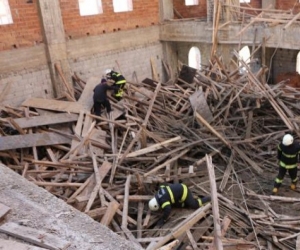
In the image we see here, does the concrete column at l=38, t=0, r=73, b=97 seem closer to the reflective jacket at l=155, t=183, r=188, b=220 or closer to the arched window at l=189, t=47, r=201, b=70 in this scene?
the arched window at l=189, t=47, r=201, b=70

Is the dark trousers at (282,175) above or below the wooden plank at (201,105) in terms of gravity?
below

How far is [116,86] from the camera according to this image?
10461mm

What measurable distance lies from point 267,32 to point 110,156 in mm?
8097

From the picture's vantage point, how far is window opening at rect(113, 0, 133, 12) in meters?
14.1

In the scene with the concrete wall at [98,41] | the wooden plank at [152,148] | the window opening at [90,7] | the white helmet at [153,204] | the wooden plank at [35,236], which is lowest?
the white helmet at [153,204]

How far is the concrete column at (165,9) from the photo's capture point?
15297mm

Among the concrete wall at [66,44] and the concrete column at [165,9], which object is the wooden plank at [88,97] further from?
the concrete column at [165,9]

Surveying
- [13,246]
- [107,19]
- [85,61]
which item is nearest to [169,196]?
[13,246]

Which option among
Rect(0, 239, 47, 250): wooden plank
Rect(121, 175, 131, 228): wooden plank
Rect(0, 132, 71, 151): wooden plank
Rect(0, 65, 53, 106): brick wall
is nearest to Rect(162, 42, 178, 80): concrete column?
Rect(0, 65, 53, 106): brick wall

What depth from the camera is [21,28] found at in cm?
1116

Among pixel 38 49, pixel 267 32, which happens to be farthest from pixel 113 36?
pixel 267 32

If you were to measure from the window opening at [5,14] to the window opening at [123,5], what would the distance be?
457 cm

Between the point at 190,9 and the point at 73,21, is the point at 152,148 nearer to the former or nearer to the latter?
the point at 73,21

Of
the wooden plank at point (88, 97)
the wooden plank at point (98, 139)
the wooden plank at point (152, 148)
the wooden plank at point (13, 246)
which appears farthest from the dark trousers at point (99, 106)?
the wooden plank at point (13, 246)
